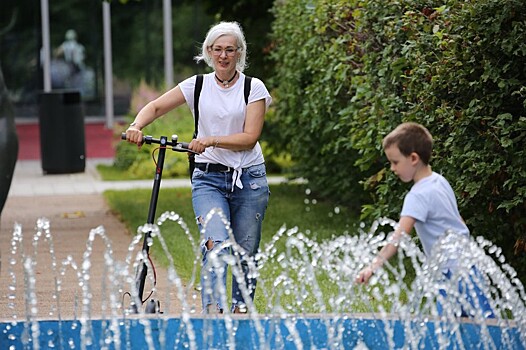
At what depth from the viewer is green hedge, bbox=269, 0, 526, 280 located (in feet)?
23.0

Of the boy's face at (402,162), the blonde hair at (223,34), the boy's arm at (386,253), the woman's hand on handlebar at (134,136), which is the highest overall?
the blonde hair at (223,34)

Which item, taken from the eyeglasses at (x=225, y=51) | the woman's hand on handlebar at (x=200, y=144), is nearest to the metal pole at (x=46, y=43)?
the eyeglasses at (x=225, y=51)

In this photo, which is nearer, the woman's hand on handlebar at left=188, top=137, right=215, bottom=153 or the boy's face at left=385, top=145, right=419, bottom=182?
the boy's face at left=385, top=145, right=419, bottom=182

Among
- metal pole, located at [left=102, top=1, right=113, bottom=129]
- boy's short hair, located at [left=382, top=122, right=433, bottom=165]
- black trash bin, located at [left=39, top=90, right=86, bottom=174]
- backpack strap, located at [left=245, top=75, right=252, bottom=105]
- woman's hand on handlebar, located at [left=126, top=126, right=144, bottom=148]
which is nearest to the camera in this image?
boy's short hair, located at [left=382, top=122, right=433, bottom=165]

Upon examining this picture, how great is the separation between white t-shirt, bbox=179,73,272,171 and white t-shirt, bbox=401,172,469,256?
1.61 meters

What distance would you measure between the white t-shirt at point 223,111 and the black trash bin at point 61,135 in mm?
11623

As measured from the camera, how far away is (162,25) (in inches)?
1118

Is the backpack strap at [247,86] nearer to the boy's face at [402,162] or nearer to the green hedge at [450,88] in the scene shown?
the green hedge at [450,88]

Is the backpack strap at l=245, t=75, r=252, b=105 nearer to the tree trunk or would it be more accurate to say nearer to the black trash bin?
the tree trunk

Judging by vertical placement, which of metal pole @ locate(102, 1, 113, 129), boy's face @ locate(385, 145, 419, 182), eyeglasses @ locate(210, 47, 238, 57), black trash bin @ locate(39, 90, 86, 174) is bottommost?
boy's face @ locate(385, 145, 419, 182)

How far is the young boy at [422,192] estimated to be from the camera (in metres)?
5.09

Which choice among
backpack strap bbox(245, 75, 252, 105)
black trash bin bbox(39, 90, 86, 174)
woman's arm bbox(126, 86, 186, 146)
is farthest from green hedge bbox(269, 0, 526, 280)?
black trash bin bbox(39, 90, 86, 174)

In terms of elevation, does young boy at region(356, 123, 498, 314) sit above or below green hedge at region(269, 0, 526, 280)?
below

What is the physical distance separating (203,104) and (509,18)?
5.87ft
